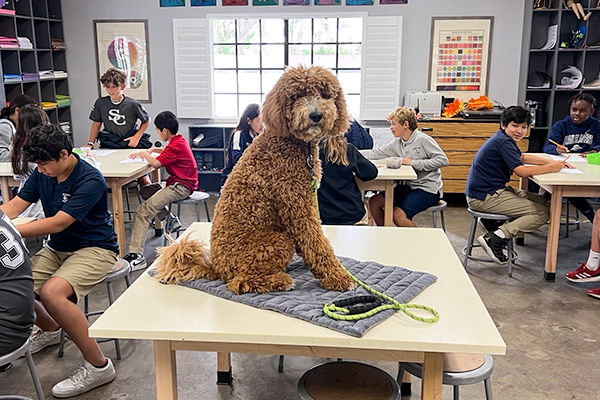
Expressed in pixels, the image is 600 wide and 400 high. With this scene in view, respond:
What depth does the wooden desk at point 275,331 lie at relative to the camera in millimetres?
1483

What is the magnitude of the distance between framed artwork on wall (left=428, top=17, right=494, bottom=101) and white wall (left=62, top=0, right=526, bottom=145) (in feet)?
0.22

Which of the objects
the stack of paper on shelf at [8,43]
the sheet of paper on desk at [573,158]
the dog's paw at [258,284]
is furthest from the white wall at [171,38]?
the dog's paw at [258,284]

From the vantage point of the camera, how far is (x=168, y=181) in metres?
4.33

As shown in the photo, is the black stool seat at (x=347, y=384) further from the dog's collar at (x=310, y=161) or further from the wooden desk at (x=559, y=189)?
the wooden desk at (x=559, y=189)

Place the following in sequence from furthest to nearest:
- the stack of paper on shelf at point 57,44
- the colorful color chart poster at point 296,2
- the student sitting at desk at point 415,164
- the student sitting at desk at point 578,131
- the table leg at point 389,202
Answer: the stack of paper on shelf at point 57,44 → the colorful color chart poster at point 296,2 → the student sitting at desk at point 578,131 → the student sitting at desk at point 415,164 → the table leg at point 389,202

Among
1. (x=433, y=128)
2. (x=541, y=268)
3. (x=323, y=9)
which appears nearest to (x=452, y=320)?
(x=541, y=268)

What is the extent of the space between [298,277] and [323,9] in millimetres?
4955

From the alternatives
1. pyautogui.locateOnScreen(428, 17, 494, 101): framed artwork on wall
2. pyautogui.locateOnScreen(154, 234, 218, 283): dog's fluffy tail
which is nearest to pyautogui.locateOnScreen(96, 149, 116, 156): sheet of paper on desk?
pyautogui.locateOnScreen(154, 234, 218, 283): dog's fluffy tail

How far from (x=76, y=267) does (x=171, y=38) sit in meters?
4.46

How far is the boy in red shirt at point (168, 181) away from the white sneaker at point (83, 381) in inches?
62.3

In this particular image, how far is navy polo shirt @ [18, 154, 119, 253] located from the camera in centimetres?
250

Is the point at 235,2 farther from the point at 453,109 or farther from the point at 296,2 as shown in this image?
the point at 453,109

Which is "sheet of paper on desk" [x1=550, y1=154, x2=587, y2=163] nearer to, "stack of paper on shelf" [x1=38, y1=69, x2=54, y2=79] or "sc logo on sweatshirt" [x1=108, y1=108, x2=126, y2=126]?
"sc logo on sweatshirt" [x1=108, y1=108, x2=126, y2=126]

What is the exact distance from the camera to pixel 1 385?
2629 mm
